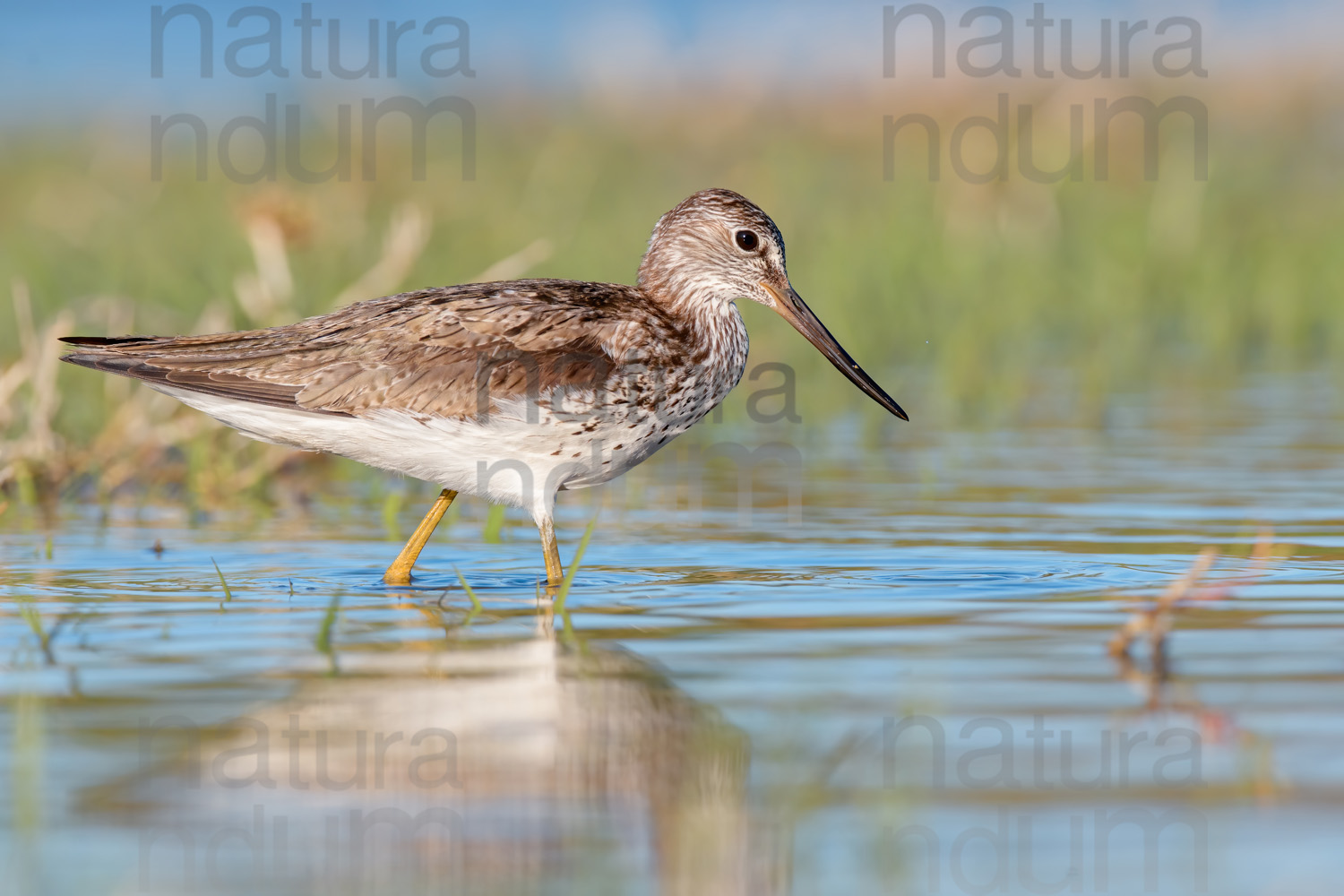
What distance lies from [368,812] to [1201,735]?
2.06 m

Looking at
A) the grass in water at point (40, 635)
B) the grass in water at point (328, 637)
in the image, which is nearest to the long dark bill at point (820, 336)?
the grass in water at point (328, 637)

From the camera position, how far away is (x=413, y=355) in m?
7.75

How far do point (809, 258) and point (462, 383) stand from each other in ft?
31.0

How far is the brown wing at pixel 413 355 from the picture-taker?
7676mm

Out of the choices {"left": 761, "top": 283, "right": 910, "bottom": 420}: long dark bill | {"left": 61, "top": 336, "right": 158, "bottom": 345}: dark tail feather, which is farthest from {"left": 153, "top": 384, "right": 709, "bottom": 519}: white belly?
{"left": 761, "top": 283, "right": 910, "bottom": 420}: long dark bill

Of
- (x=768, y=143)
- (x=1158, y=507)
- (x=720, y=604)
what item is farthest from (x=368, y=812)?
(x=768, y=143)

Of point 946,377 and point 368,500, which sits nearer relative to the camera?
point 368,500

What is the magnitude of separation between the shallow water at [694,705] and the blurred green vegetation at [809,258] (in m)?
2.07

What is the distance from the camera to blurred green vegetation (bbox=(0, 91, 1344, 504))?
11.1 meters

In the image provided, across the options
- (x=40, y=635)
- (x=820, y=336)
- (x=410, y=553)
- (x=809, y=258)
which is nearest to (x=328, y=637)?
(x=40, y=635)

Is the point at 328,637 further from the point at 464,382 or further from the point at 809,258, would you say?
the point at 809,258

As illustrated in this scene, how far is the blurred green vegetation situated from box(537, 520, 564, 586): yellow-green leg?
8.73ft

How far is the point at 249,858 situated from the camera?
4.08 meters

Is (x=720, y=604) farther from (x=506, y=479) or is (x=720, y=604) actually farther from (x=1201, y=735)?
(x=1201, y=735)
